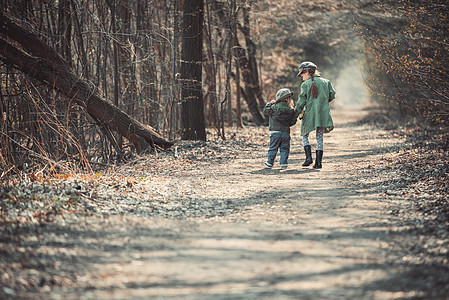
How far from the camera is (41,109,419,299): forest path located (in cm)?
351

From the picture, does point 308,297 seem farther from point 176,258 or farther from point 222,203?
point 222,203

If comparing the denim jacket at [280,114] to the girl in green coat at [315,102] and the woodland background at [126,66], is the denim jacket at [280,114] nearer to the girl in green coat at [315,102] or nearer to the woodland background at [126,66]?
the girl in green coat at [315,102]

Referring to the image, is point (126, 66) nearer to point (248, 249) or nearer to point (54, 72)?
point (54, 72)

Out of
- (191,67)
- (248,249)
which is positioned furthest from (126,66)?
(248,249)

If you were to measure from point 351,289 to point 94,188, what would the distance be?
4353 millimetres

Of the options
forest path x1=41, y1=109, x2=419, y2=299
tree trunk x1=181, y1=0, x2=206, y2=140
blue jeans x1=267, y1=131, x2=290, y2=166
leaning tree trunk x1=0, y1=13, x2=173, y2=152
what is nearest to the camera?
forest path x1=41, y1=109, x2=419, y2=299

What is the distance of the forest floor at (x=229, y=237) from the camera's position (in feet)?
11.7

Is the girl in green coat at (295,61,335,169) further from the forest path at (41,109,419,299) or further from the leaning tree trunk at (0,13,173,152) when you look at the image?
the leaning tree trunk at (0,13,173,152)

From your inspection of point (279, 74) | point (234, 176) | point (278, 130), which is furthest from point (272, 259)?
point (279, 74)

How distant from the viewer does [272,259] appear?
414 cm

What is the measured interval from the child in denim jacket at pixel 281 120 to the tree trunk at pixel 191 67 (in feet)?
15.6

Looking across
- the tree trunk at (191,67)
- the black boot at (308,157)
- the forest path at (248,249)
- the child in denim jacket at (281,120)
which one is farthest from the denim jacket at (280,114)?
the tree trunk at (191,67)

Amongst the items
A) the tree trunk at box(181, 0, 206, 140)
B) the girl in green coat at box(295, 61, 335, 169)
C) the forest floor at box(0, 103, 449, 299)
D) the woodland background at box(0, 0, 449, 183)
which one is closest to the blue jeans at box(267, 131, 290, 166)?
the girl in green coat at box(295, 61, 335, 169)

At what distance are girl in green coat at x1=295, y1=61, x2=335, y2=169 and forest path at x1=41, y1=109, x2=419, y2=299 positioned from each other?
2427mm
